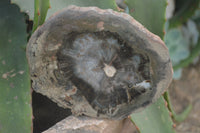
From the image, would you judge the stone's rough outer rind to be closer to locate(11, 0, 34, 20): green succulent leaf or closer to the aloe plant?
the aloe plant

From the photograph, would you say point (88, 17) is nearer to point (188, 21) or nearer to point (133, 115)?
point (133, 115)

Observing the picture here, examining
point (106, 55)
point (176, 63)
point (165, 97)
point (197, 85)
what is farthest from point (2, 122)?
point (197, 85)

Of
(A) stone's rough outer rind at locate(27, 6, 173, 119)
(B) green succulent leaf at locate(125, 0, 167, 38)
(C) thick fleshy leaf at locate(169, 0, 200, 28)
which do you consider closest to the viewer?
(A) stone's rough outer rind at locate(27, 6, 173, 119)

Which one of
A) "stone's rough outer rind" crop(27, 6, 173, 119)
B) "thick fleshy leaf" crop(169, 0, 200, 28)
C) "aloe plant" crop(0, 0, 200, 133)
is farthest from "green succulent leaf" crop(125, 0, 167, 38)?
"thick fleshy leaf" crop(169, 0, 200, 28)

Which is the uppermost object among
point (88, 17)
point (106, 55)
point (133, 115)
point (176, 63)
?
point (88, 17)

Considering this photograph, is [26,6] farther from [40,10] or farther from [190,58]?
[190,58]

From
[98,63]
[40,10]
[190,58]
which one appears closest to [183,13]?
[190,58]
